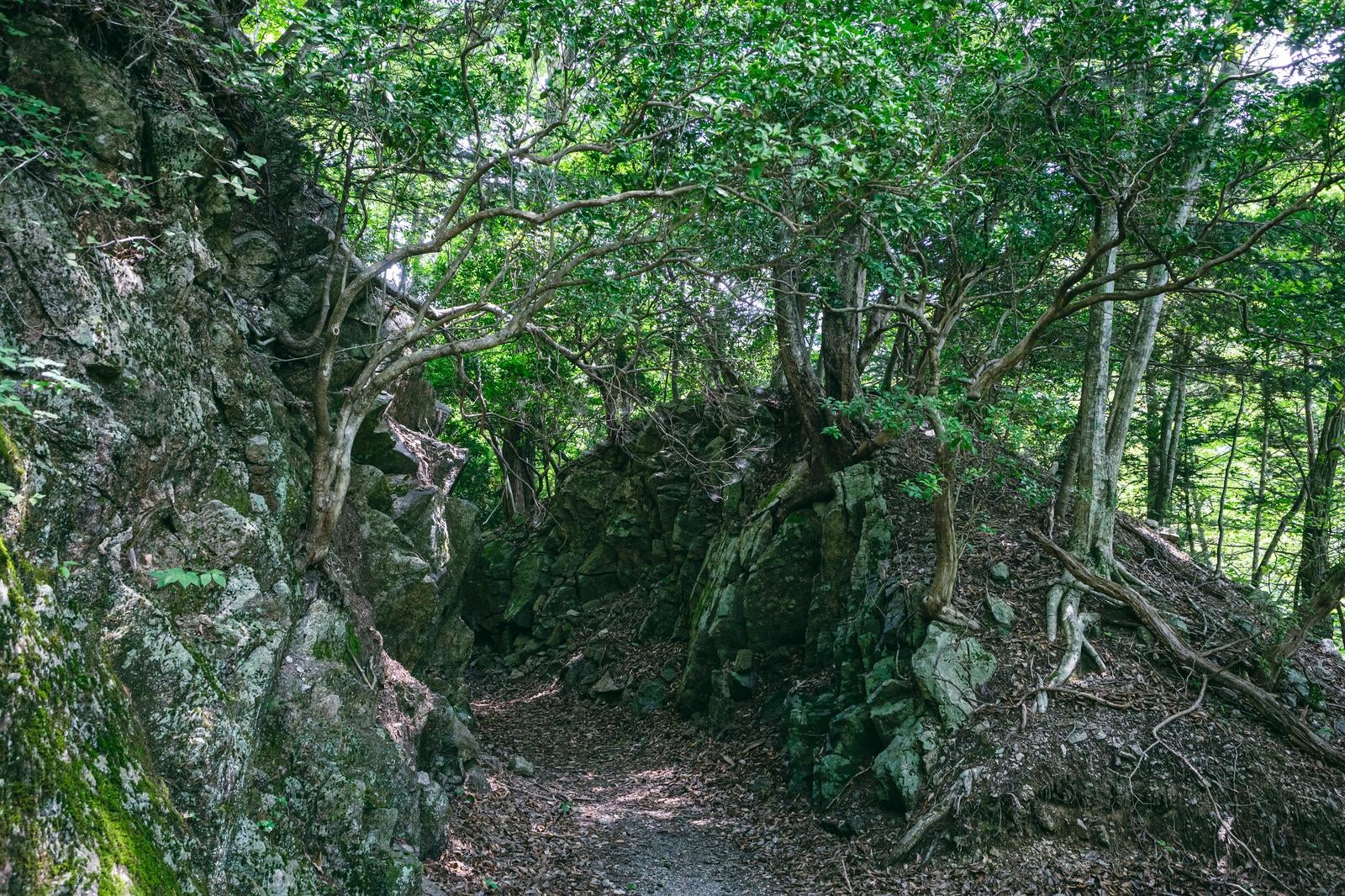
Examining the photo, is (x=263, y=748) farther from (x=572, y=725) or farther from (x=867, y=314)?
(x=867, y=314)

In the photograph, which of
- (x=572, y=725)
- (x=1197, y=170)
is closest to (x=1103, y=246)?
(x=1197, y=170)

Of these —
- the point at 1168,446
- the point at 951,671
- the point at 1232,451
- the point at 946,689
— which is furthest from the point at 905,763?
the point at 1232,451

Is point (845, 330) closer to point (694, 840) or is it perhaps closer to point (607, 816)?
point (694, 840)

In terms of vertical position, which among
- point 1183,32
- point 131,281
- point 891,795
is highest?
point 1183,32

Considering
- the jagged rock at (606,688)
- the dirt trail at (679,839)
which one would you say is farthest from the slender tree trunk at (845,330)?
the jagged rock at (606,688)

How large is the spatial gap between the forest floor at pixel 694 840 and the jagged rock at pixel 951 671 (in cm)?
138

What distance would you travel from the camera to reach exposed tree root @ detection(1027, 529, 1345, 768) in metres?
7.70

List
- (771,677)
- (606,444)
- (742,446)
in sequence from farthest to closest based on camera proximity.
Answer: (606,444) < (742,446) < (771,677)

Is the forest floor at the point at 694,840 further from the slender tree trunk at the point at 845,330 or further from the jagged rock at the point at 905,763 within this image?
the slender tree trunk at the point at 845,330

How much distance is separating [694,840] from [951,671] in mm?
3764

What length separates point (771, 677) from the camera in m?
12.2

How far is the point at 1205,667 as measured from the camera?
8.46 meters

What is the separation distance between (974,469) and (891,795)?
3.96 meters

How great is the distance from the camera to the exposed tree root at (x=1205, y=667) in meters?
7.70
